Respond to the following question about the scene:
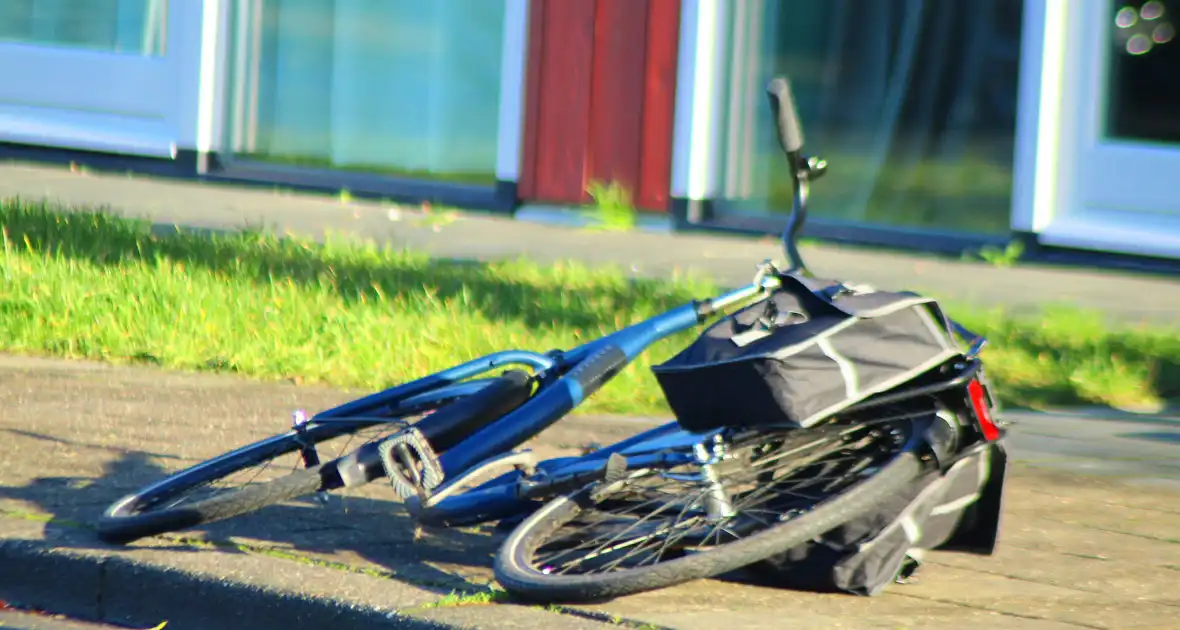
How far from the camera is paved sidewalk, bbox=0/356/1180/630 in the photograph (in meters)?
3.60

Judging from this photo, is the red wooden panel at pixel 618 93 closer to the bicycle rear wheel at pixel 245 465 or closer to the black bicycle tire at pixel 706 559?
the bicycle rear wheel at pixel 245 465

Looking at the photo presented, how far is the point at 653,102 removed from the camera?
11070 millimetres

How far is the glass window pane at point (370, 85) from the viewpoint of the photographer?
11.9m

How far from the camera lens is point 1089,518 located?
A: 15.4ft

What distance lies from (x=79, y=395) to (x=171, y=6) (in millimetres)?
7169

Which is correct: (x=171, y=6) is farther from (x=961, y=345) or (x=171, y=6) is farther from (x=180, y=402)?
(x=961, y=345)

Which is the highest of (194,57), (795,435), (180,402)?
(194,57)

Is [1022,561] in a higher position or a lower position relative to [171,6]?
lower

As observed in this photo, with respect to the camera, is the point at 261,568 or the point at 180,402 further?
the point at 180,402

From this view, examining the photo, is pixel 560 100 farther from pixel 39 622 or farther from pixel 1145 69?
pixel 39 622

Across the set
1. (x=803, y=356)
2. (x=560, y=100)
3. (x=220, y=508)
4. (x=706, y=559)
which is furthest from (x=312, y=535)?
(x=560, y=100)

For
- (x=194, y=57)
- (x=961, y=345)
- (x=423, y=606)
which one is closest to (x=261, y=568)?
(x=423, y=606)

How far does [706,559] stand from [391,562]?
0.89 metres

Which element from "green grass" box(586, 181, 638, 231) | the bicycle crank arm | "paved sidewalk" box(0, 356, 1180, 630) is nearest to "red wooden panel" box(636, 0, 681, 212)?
"green grass" box(586, 181, 638, 231)
